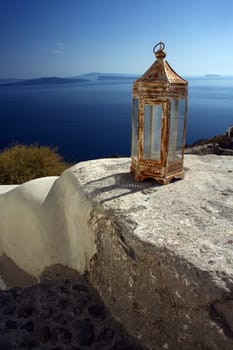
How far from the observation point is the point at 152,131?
188cm

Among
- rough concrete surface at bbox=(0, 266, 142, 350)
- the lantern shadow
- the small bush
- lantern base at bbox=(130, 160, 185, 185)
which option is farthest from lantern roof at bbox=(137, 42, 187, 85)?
the small bush

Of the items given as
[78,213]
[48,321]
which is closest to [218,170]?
[78,213]

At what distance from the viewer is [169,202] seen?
5.19 feet

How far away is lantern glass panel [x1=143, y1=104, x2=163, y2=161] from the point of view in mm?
1803

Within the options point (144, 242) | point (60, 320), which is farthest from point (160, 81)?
point (60, 320)

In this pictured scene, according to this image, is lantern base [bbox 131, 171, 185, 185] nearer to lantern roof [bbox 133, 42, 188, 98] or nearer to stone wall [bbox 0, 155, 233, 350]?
stone wall [bbox 0, 155, 233, 350]

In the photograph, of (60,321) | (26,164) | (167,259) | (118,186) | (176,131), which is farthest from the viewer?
(26,164)

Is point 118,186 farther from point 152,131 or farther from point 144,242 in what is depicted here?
point 144,242

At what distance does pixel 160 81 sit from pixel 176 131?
39 centimetres

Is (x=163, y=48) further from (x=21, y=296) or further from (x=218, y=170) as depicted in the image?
(x=21, y=296)

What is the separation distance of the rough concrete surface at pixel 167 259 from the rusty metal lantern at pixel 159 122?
11 cm

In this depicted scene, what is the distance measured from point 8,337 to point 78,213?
73cm

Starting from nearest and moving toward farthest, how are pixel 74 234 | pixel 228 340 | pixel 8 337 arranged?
pixel 228 340, pixel 8 337, pixel 74 234

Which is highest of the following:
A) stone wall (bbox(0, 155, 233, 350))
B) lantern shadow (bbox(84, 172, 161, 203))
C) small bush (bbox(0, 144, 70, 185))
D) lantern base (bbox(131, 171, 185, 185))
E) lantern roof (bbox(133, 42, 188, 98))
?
lantern roof (bbox(133, 42, 188, 98))
